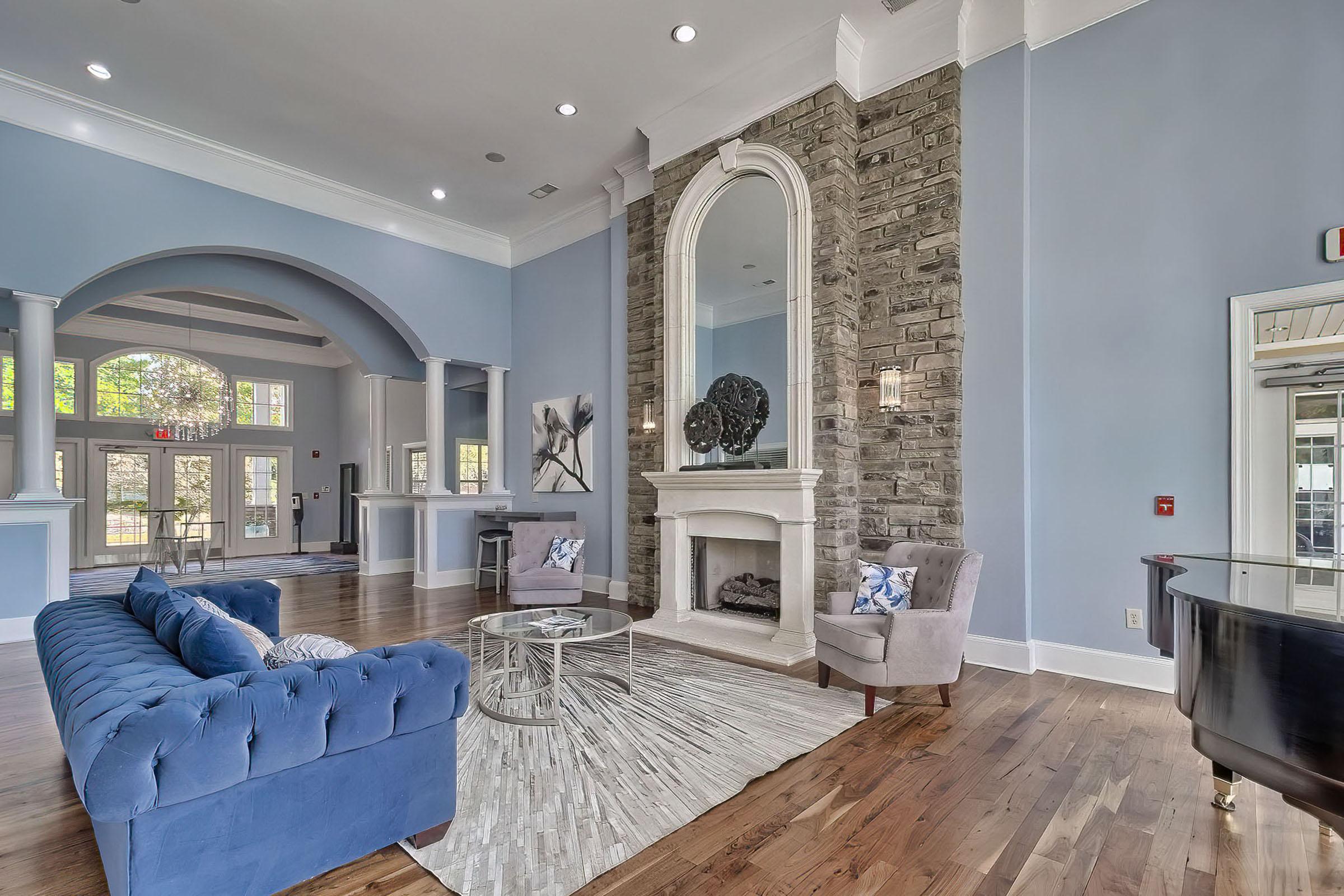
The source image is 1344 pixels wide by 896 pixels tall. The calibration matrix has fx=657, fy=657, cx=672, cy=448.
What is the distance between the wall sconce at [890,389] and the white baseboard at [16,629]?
6687mm

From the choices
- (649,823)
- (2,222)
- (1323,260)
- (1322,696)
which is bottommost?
(649,823)

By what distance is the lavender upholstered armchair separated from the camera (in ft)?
19.3

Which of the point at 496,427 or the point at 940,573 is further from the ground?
the point at 496,427

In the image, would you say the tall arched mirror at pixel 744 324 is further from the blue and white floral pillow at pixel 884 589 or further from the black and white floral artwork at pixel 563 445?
the black and white floral artwork at pixel 563 445

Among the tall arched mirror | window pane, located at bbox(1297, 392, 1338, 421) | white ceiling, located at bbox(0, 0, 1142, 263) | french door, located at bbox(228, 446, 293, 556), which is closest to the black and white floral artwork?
the tall arched mirror

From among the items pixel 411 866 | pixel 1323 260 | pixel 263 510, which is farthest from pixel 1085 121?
pixel 263 510

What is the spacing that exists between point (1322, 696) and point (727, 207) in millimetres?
4886

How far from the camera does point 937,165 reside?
14.9ft

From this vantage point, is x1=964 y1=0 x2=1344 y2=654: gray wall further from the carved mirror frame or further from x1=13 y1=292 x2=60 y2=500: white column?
x1=13 y1=292 x2=60 y2=500: white column

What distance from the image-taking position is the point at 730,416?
525 centimetres

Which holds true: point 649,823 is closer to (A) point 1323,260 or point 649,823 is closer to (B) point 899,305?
(B) point 899,305

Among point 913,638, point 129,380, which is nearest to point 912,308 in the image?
point 913,638

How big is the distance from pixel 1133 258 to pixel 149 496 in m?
13.5

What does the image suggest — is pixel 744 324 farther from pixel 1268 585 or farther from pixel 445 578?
pixel 445 578
